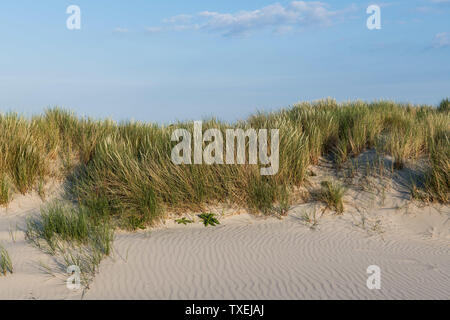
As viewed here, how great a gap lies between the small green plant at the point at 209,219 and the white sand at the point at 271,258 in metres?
0.11

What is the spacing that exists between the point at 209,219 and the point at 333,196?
6.56ft

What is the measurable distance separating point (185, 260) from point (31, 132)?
15.4ft

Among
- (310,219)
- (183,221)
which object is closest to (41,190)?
(183,221)

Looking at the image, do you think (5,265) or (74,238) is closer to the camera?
(5,265)

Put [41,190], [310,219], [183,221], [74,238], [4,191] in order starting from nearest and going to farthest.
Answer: [74,238] → [183,221] → [310,219] → [4,191] → [41,190]

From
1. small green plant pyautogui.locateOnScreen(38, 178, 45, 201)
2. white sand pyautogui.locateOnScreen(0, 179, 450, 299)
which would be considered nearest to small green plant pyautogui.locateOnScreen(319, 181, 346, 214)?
white sand pyautogui.locateOnScreen(0, 179, 450, 299)

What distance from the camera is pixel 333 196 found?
6.55 m

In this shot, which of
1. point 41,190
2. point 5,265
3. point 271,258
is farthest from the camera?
point 41,190

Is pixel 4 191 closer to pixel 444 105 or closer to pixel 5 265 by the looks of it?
pixel 5 265

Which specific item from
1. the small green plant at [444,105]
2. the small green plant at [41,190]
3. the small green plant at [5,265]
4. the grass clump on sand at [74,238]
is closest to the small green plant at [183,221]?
the grass clump on sand at [74,238]

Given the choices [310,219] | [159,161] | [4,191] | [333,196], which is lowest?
[310,219]

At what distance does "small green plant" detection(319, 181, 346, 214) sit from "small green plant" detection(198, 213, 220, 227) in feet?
5.93

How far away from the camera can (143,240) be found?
18.3ft

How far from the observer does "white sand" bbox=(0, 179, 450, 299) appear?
14.0ft
